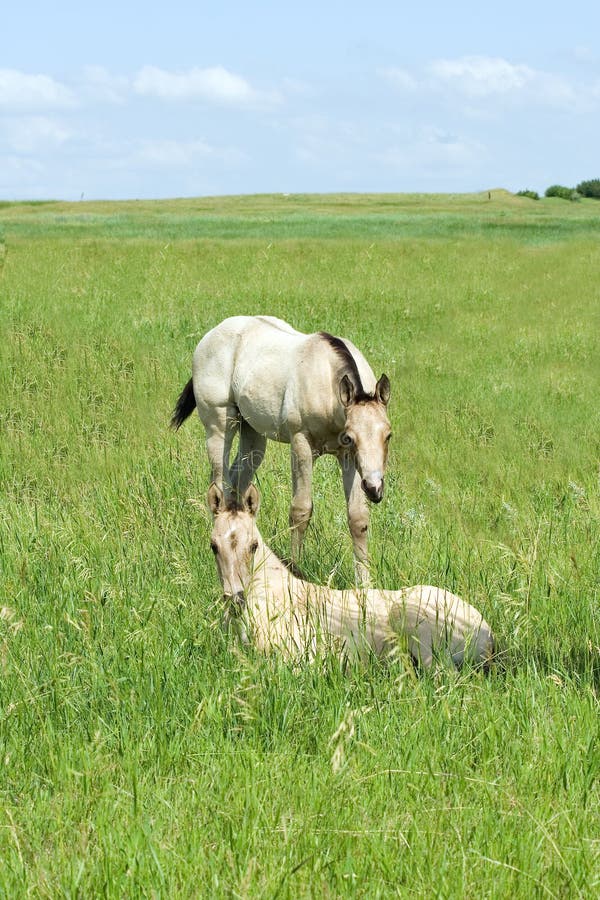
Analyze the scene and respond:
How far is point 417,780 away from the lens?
3.51m

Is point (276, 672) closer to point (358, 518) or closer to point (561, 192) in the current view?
point (358, 518)

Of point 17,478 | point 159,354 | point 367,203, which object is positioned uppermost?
point 367,203

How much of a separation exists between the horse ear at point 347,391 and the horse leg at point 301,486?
121cm

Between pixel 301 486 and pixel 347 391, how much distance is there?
4.29 ft

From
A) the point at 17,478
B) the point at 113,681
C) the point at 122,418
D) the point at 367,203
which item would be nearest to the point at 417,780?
the point at 113,681

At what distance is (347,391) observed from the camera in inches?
247

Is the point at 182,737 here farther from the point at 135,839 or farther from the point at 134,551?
the point at 134,551

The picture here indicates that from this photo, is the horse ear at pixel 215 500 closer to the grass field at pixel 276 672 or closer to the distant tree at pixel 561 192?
the grass field at pixel 276 672

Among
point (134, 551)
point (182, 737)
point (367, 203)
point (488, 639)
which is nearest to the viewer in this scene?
point (182, 737)

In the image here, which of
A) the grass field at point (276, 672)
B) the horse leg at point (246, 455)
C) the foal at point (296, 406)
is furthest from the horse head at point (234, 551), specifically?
the horse leg at point (246, 455)

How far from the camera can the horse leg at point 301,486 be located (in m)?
7.30

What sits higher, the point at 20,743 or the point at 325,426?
the point at 325,426

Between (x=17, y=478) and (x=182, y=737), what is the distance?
6.82m

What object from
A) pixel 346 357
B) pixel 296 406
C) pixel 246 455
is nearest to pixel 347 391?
pixel 346 357
